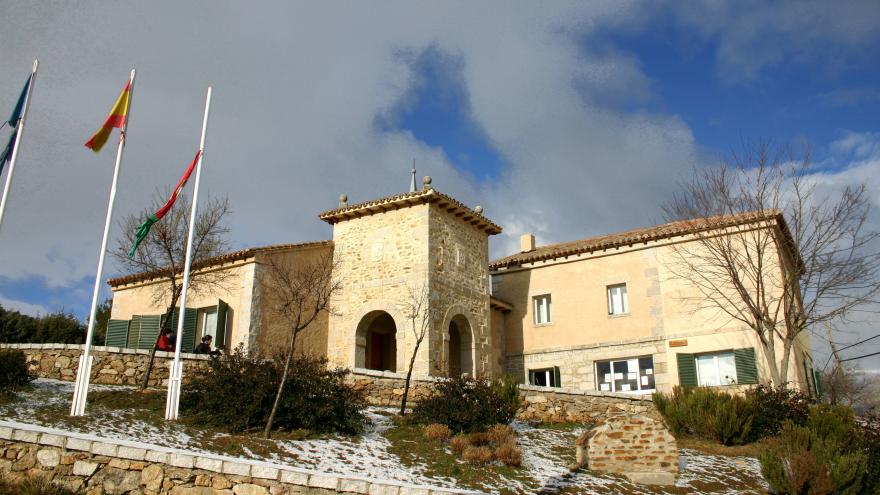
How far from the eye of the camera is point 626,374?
2239 centimetres

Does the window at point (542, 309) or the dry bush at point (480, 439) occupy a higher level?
the window at point (542, 309)

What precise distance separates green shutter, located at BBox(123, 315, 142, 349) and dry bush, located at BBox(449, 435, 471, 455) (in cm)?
1391

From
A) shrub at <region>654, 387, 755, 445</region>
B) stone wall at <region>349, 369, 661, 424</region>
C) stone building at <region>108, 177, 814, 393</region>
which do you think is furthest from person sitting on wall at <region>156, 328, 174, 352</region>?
shrub at <region>654, 387, 755, 445</region>

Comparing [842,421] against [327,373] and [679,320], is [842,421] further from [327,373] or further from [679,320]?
[327,373]

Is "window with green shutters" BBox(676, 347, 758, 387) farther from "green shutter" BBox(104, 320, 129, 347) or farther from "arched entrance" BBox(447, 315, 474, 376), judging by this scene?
"green shutter" BBox(104, 320, 129, 347)

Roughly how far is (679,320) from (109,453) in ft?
56.8

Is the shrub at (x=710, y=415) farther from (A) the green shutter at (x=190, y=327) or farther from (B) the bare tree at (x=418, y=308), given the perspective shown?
(A) the green shutter at (x=190, y=327)

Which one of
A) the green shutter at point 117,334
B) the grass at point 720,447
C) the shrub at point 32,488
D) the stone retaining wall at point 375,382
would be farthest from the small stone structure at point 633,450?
the green shutter at point 117,334

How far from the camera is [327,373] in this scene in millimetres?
13531

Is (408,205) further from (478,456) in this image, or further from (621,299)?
(478,456)

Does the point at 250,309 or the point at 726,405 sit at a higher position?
the point at 250,309

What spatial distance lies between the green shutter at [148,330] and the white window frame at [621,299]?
574 inches

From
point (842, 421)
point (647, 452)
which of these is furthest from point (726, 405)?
point (647, 452)

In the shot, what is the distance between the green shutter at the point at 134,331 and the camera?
2225cm
